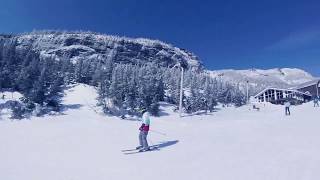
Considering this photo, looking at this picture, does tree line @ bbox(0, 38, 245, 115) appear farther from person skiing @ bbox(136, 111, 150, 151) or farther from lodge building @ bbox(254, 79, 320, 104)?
lodge building @ bbox(254, 79, 320, 104)

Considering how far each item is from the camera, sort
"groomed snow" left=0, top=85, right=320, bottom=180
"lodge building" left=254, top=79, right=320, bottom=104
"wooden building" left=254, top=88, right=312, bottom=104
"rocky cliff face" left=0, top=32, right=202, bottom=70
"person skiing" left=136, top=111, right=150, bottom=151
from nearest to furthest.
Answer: "groomed snow" left=0, top=85, right=320, bottom=180
"person skiing" left=136, top=111, right=150, bottom=151
"wooden building" left=254, top=88, right=312, bottom=104
"lodge building" left=254, top=79, right=320, bottom=104
"rocky cliff face" left=0, top=32, right=202, bottom=70

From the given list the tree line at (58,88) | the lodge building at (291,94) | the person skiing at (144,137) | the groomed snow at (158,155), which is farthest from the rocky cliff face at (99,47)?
the person skiing at (144,137)

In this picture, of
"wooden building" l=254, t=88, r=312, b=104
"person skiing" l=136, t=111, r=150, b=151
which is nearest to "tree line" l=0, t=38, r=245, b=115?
"person skiing" l=136, t=111, r=150, b=151

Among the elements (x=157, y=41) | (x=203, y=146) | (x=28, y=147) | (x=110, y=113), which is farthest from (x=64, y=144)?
(x=157, y=41)

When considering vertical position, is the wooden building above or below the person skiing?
above

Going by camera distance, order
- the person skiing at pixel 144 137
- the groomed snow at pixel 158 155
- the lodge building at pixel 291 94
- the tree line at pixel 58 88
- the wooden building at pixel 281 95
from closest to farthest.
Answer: the groomed snow at pixel 158 155
the person skiing at pixel 144 137
the tree line at pixel 58 88
the wooden building at pixel 281 95
the lodge building at pixel 291 94

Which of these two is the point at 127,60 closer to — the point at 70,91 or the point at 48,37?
the point at 48,37

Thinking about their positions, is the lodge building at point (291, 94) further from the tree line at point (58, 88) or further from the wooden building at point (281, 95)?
the tree line at point (58, 88)

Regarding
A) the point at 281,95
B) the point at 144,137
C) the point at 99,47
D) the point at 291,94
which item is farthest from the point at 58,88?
the point at 99,47

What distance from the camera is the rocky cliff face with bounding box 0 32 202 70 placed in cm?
11950

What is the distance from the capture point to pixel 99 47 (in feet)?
427

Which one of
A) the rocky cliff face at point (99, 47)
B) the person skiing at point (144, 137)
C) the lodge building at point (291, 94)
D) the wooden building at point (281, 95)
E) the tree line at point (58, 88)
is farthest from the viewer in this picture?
the rocky cliff face at point (99, 47)

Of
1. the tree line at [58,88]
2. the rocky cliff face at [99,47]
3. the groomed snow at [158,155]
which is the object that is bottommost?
the groomed snow at [158,155]

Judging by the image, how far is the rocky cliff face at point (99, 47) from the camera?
392 ft
